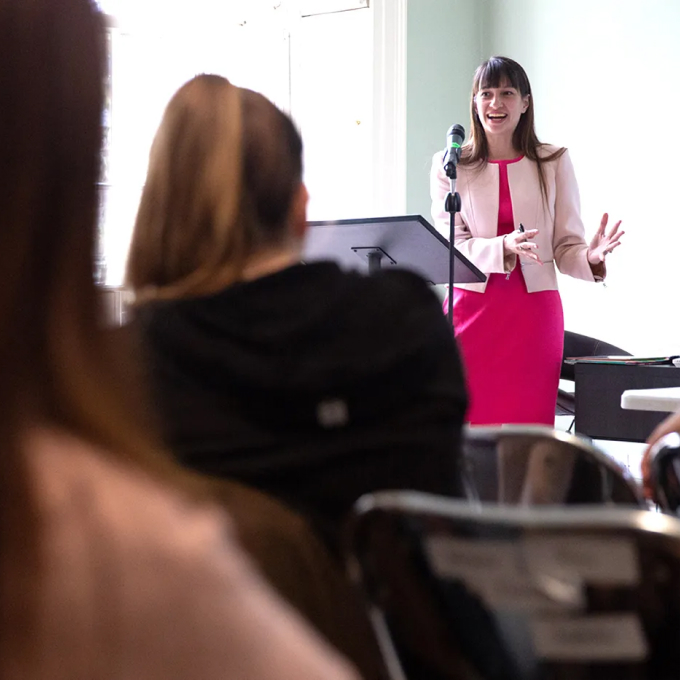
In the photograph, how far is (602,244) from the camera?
3410 mm

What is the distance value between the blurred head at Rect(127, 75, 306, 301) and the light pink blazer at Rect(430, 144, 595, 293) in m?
2.30

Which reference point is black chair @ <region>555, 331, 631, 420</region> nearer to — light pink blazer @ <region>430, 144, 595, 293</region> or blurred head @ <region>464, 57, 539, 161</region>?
light pink blazer @ <region>430, 144, 595, 293</region>

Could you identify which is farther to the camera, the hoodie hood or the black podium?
the black podium

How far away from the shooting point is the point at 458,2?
5.77m

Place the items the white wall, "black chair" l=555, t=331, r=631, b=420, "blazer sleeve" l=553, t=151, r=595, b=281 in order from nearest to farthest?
1. "blazer sleeve" l=553, t=151, r=595, b=281
2. "black chair" l=555, t=331, r=631, b=420
3. the white wall

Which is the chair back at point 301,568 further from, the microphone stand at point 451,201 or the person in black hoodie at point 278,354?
the microphone stand at point 451,201

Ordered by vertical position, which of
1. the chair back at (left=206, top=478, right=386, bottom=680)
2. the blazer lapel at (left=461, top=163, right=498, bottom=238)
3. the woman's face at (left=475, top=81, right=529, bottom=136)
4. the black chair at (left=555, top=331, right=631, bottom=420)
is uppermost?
the woman's face at (left=475, top=81, right=529, bottom=136)

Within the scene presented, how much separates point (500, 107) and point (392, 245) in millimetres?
889

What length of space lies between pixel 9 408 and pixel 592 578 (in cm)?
43

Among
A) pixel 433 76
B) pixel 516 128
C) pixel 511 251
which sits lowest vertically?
pixel 511 251

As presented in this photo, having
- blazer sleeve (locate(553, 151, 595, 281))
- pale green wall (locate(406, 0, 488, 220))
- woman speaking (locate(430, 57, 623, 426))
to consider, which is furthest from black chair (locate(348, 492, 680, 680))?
pale green wall (locate(406, 0, 488, 220))

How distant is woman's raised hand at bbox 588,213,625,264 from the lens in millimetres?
3342

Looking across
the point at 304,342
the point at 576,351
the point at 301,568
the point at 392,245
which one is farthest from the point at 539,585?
the point at 576,351

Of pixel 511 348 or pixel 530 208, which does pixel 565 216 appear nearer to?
pixel 530 208
